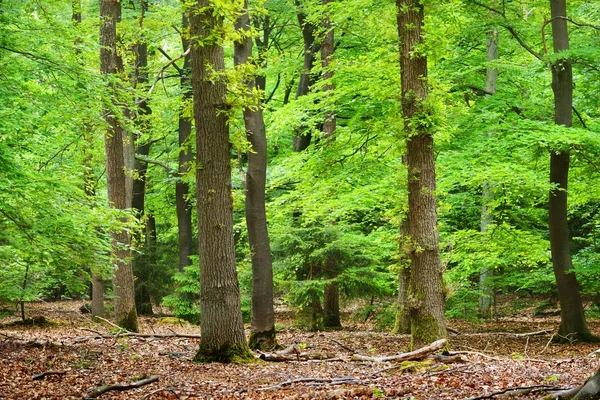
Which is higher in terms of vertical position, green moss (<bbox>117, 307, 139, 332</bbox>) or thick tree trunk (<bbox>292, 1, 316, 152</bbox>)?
thick tree trunk (<bbox>292, 1, 316, 152</bbox>)

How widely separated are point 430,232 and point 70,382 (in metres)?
5.82

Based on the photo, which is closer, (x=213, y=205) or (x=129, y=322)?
(x=213, y=205)


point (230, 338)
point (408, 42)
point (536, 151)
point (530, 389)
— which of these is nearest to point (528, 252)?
point (536, 151)

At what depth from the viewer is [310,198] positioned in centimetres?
1486

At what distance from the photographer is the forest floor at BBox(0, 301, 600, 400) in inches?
272

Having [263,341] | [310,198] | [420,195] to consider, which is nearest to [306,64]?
[310,198]

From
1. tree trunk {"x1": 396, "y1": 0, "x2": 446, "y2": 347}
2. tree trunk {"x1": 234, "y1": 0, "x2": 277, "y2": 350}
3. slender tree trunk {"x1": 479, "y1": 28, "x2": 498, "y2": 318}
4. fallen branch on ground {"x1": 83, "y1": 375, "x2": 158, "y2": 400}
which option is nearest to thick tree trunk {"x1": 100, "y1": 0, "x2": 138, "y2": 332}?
tree trunk {"x1": 234, "y1": 0, "x2": 277, "y2": 350}

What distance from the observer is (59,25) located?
10.3m

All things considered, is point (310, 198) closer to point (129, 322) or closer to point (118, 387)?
point (129, 322)

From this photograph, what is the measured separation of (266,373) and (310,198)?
6575mm

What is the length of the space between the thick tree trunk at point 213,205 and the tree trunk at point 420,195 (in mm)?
2927

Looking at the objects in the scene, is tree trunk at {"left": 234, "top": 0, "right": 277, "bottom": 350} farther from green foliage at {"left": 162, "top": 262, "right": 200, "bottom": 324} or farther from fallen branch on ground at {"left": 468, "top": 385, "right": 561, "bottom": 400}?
green foliage at {"left": 162, "top": 262, "right": 200, "bottom": 324}

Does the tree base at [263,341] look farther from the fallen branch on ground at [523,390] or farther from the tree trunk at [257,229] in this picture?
the fallen branch on ground at [523,390]

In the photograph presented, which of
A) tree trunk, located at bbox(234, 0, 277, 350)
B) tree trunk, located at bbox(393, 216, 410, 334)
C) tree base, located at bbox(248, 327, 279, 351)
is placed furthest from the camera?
tree trunk, located at bbox(393, 216, 410, 334)
